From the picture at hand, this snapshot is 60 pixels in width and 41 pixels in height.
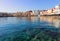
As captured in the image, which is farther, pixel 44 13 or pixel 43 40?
pixel 44 13

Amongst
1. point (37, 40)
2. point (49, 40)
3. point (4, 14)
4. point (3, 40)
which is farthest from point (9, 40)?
point (4, 14)

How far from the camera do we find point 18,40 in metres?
6.19

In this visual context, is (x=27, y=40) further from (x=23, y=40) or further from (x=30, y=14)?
(x=30, y=14)

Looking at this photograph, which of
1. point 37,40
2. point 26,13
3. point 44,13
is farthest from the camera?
point 26,13

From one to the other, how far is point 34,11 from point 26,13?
695cm

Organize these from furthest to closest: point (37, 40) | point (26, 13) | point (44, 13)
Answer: point (26, 13), point (44, 13), point (37, 40)

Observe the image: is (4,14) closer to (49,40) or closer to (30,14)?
Result: (30,14)

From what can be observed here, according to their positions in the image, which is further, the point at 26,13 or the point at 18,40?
the point at 26,13

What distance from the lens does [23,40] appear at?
20.4 feet

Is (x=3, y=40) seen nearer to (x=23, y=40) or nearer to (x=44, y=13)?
(x=23, y=40)

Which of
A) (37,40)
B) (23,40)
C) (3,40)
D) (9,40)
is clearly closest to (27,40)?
(23,40)

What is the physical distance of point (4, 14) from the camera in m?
74.2

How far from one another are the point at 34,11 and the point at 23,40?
6691 centimetres

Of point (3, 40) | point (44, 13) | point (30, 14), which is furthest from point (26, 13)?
point (3, 40)
